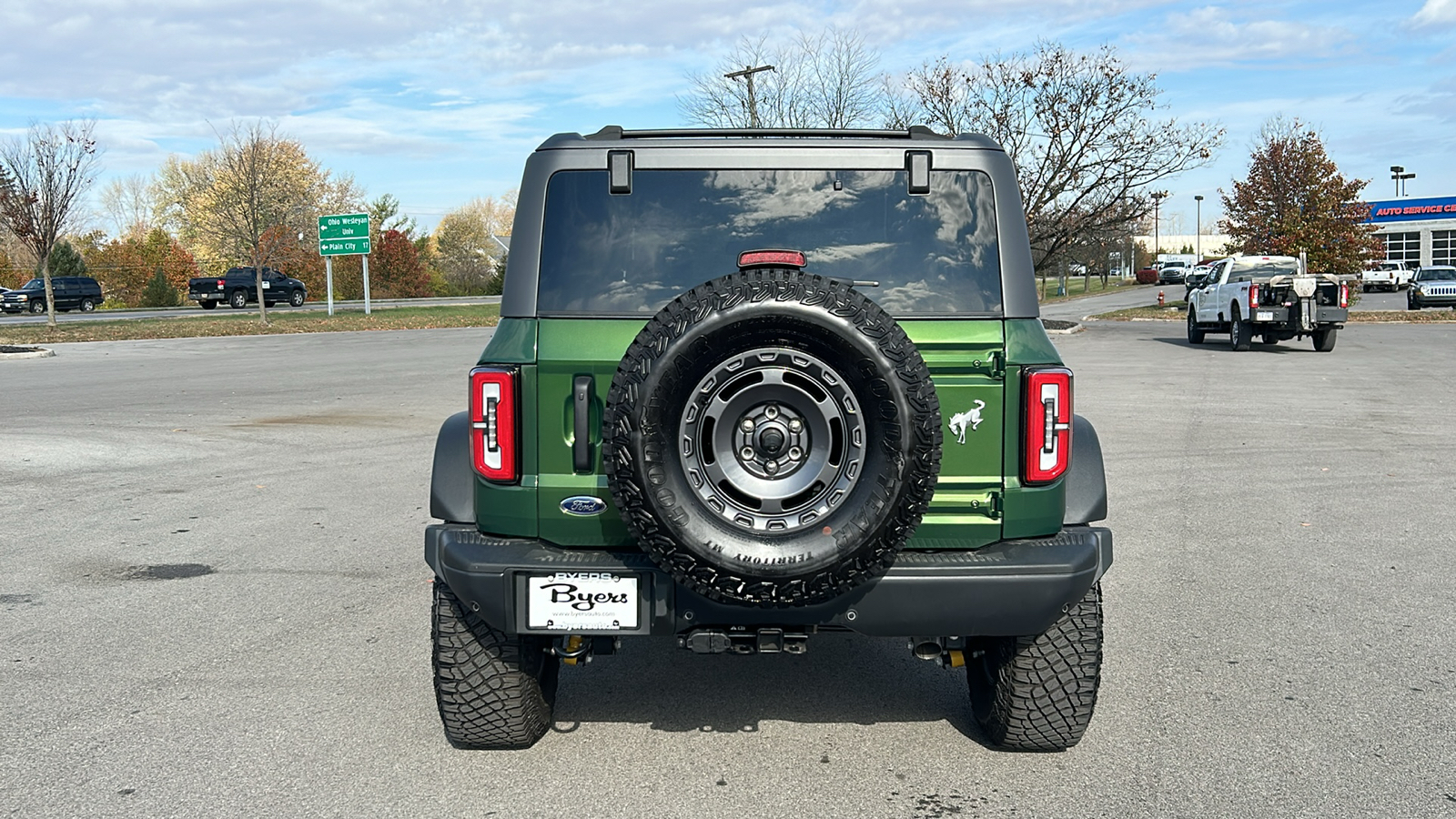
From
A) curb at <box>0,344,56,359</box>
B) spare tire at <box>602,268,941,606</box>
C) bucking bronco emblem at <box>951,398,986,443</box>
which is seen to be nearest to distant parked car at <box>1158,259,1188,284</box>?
curb at <box>0,344,56,359</box>

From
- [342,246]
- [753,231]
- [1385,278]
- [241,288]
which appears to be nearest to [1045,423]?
[753,231]

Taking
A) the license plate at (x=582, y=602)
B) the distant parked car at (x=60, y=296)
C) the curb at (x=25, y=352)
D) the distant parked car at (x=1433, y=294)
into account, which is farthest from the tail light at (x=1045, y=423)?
the distant parked car at (x=60, y=296)

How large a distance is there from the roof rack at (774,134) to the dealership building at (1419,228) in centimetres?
8656

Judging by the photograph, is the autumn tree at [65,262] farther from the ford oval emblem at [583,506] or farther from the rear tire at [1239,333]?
the ford oval emblem at [583,506]

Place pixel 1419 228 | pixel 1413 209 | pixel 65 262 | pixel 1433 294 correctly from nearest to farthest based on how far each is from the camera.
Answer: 1. pixel 1433 294
2. pixel 65 262
3. pixel 1419 228
4. pixel 1413 209

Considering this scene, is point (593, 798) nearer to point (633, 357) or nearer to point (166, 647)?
point (633, 357)

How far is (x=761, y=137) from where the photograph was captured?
13.1 feet

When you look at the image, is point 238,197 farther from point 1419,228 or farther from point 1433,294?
point 1419,228

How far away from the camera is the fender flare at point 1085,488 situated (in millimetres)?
3953

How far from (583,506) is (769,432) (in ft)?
2.15

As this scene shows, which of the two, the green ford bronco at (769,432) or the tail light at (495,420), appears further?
the tail light at (495,420)

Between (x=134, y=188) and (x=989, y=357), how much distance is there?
118883 millimetres

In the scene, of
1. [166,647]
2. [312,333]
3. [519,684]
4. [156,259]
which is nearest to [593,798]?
[519,684]

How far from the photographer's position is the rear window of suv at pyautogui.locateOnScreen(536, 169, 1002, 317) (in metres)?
3.79
